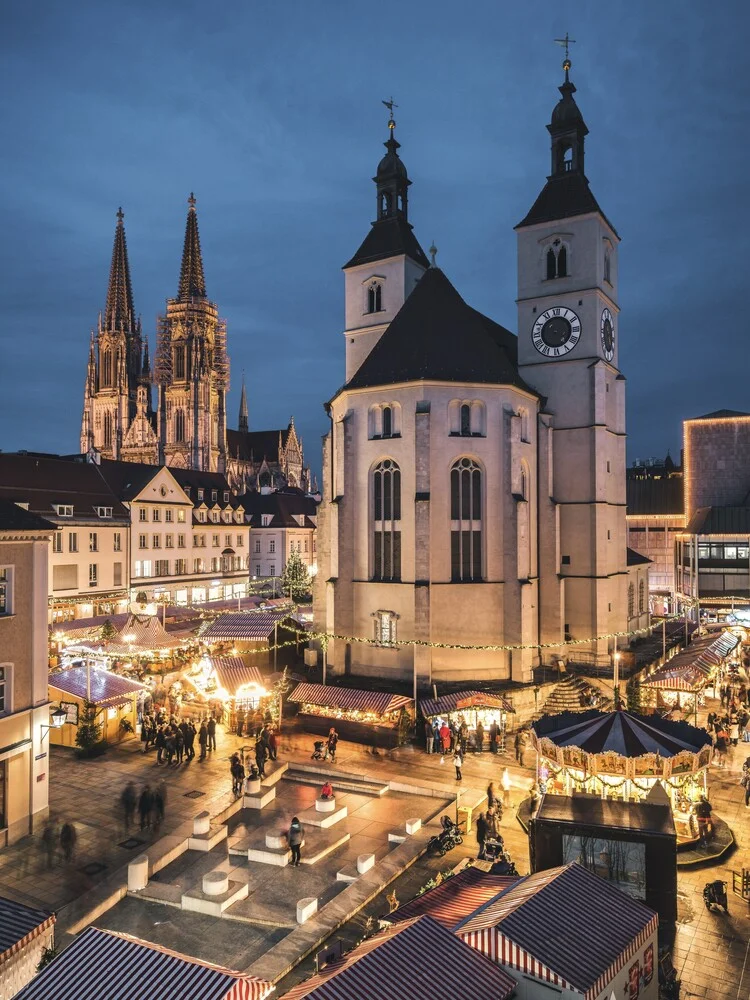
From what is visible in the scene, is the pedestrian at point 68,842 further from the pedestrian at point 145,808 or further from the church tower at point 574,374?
the church tower at point 574,374

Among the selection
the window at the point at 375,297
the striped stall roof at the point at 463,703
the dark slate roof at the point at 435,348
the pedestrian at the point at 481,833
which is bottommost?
the pedestrian at the point at 481,833

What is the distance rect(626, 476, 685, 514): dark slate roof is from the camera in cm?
6331

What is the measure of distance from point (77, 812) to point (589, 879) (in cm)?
1567

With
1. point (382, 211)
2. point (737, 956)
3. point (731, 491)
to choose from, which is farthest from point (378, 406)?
point (731, 491)

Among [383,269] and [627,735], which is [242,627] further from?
[627,735]

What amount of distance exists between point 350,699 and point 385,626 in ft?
22.0

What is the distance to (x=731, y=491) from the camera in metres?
59.0

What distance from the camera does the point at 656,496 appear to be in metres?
64.3

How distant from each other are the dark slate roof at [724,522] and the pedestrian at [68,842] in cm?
4909

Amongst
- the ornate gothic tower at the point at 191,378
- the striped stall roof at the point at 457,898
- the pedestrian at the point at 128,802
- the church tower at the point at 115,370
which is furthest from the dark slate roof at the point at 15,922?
the church tower at the point at 115,370

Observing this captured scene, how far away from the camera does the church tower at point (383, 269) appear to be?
42281mm

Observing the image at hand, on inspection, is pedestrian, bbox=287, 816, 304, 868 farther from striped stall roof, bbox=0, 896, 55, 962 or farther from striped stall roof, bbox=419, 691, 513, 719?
striped stall roof, bbox=419, 691, 513, 719

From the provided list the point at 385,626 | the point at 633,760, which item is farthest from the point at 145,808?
the point at 385,626

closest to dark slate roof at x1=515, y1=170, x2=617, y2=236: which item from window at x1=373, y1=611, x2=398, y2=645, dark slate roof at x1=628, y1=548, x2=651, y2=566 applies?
dark slate roof at x1=628, y1=548, x2=651, y2=566
